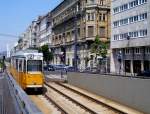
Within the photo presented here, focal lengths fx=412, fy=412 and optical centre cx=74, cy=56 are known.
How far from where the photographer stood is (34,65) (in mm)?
30469

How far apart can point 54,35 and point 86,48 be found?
37.9 metres

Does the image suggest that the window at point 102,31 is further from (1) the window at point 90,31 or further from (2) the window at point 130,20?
(2) the window at point 130,20

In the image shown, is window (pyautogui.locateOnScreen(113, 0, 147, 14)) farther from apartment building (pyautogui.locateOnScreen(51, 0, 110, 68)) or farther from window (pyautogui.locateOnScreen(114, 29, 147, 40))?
apartment building (pyautogui.locateOnScreen(51, 0, 110, 68))

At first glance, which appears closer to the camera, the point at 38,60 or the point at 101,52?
the point at 38,60

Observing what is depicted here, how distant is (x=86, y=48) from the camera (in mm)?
85312

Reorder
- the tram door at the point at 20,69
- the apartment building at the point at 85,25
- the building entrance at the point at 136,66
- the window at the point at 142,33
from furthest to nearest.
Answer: the apartment building at the point at 85,25 → the building entrance at the point at 136,66 → the window at the point at 142,33 → the tram door at the point at 20,69

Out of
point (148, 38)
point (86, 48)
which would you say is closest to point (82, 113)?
point (148, 38)

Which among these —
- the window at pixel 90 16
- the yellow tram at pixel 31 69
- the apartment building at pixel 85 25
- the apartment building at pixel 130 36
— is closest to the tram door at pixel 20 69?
the yellow tram at pixel 31 69

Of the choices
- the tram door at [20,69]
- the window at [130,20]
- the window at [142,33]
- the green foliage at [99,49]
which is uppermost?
the window at [130,20]

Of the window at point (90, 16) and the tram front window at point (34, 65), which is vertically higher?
the window at point (90, 16)

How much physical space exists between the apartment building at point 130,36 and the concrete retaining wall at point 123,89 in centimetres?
2074

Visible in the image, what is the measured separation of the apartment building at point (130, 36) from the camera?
5872 centimetres

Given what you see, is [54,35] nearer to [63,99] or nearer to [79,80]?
[79,80]

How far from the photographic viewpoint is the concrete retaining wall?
22.0 meters
